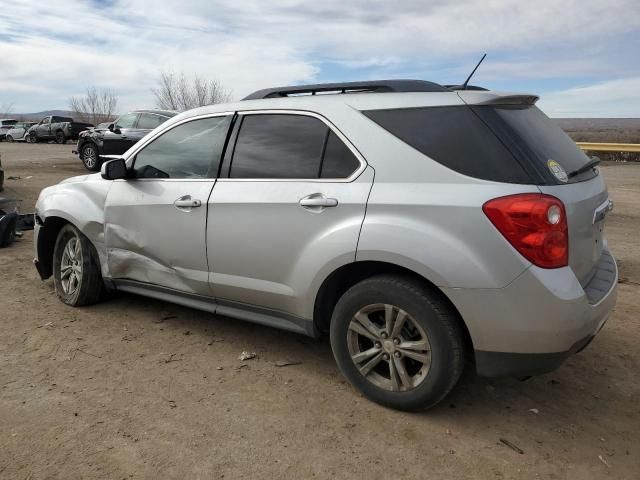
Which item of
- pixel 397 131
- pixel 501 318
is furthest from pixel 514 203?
pixel 397 131

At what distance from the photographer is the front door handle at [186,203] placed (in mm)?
3619

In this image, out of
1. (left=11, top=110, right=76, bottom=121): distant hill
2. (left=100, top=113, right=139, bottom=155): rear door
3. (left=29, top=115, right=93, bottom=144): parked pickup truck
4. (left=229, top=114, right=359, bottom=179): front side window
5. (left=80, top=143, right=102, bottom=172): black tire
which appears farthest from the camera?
(left=11, top=110, right=76, bottom=121): distant hill

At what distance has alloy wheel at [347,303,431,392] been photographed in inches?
113

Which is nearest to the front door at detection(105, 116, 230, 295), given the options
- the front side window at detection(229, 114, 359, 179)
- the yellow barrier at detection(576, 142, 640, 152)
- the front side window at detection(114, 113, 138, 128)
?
the front side window at detection(229, 114, 359, 179)

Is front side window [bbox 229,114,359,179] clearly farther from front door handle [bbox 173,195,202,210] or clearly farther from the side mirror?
the side mirror

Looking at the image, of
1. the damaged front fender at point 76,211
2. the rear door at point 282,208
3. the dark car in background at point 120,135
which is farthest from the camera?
the dark car in background at point 120,135

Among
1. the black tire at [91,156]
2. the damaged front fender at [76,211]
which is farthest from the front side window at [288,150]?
the black tire at [91,156]

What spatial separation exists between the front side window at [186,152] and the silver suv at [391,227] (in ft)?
0.04

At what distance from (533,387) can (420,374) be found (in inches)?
36.5

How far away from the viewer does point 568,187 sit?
2725 mm

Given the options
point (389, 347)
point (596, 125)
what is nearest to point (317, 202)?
point (389, 347)

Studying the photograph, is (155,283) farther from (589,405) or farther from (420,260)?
(589,405)

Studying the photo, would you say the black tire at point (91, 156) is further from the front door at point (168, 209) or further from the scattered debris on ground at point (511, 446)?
the scattered debris on ground at point (511, 446)

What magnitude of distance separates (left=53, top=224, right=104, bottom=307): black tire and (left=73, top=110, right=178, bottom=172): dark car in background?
407 inches
